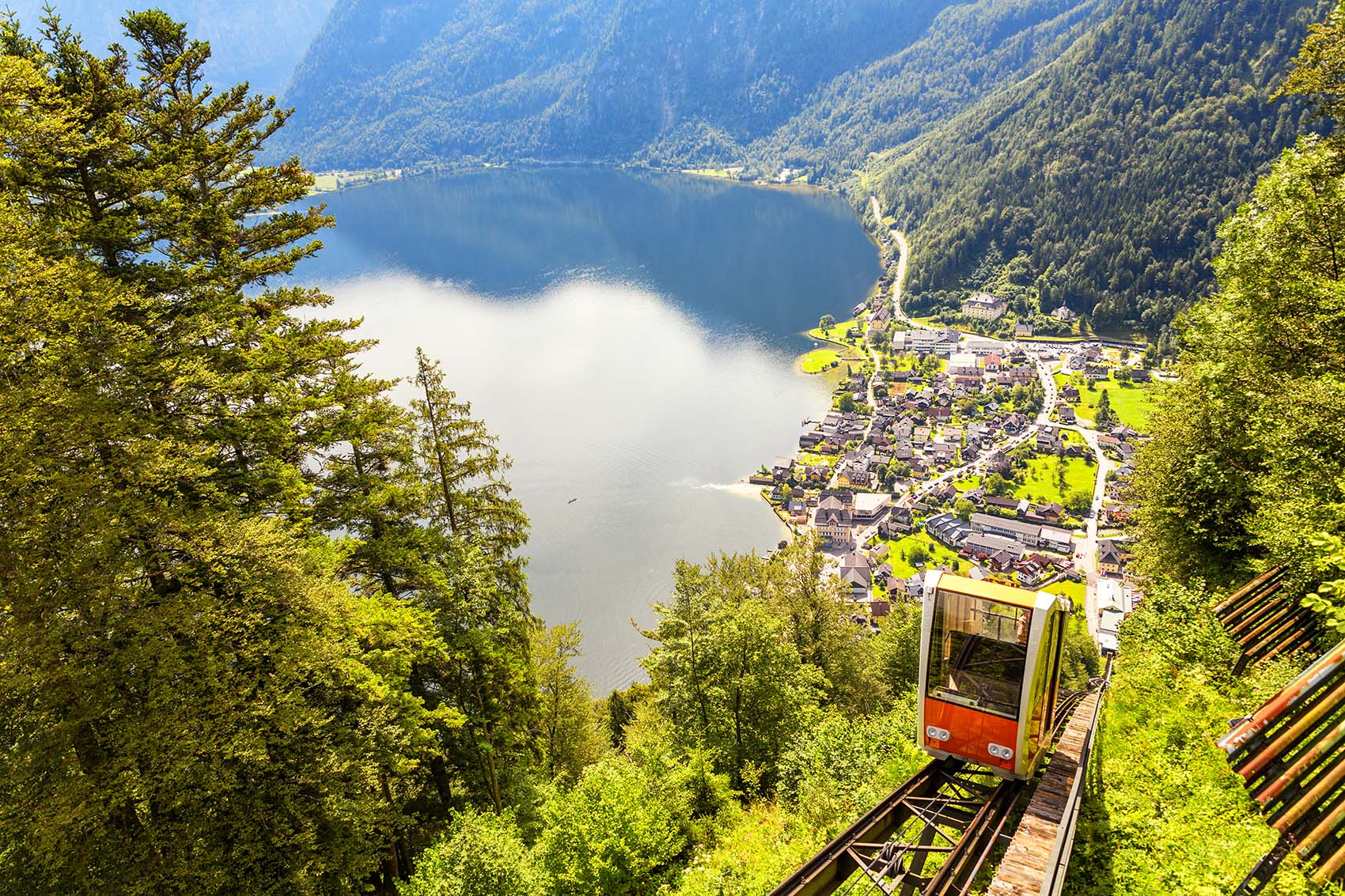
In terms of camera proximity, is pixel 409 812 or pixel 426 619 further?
pixel 409 812

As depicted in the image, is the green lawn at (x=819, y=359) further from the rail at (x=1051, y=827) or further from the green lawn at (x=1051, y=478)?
the rail at (x=1051, y=827)

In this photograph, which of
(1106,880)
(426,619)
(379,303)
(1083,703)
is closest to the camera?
(1106,880)

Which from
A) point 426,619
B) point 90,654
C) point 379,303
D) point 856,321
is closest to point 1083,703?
point 426,619

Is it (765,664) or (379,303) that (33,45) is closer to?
(765,664)

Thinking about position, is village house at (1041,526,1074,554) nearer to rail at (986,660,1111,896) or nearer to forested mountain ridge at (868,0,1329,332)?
rail at (986,660,1111,896)

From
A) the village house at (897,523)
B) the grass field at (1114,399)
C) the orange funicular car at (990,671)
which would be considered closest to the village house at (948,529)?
the village house at (897,523)

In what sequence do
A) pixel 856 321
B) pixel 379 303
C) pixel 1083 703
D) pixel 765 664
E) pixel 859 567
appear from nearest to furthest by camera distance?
pixel 1083 703
pixel 765 664
pixel 859 567
pixel 856 321
pixel 379 303

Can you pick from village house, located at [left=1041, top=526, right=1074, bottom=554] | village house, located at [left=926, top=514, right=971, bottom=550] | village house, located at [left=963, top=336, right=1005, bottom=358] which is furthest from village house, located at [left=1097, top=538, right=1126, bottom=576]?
village house, located at [left=963, top=336, right=1005, bottom=358]
